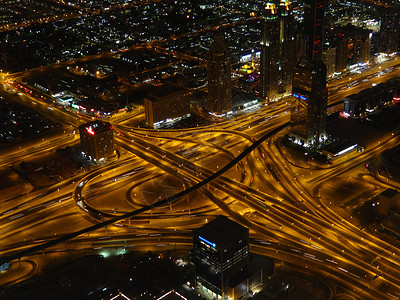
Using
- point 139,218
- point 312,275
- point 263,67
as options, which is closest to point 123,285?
point 139,218

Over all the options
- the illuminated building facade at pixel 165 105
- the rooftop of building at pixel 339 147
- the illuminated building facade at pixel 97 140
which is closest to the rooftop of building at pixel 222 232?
the rooftop of building at pixel 339 147

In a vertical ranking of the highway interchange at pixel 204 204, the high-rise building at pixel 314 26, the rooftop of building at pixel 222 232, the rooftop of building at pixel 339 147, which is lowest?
the highway interchange at pixel 204 204

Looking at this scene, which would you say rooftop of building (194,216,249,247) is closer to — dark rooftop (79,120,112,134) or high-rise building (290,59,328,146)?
high-rise building (290,59,328,146)

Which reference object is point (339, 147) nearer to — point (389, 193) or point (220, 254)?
point (389, 193)

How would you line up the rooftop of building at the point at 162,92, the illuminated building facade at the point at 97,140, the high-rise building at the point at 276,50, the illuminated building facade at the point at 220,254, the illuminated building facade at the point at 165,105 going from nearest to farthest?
the illuminated building facade at the point at 220,254
the illuminated building facade at the point at 97,140
the illuminated building facade at the point at 165,105
the rooftop of building at the point at 162,92
the high-rise building at the point at 276,50

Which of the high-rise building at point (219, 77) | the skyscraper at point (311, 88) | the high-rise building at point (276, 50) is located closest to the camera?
the skyscraper at point (311, 88)

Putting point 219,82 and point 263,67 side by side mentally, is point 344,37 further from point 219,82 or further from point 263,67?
point 219,82

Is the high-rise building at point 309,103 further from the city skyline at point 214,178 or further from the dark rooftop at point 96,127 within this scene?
the dark rooftop at point 96,127

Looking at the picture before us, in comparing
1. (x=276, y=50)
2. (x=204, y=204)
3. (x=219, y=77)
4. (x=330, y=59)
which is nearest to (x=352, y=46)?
(x=330, y=59)
